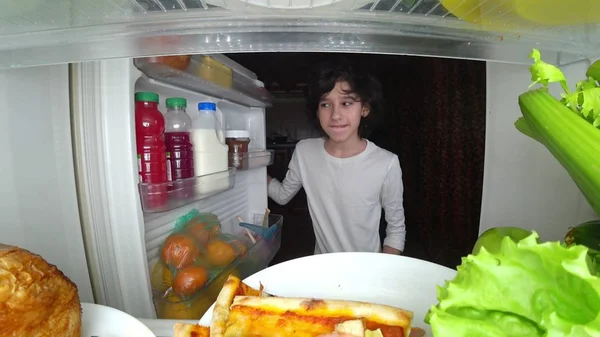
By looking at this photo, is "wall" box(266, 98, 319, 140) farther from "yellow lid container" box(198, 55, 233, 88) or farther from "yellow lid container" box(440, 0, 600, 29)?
"yellow lid container" box(440, 0, 600, 29)

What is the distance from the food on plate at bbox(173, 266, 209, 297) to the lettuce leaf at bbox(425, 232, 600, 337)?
0.63 metres

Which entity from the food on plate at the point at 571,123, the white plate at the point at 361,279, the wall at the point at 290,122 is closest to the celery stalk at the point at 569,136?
the food on plate at the point at 571,123

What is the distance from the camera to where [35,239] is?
0.55 meters

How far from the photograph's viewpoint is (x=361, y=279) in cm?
52

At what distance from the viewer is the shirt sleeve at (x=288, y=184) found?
5.39ft

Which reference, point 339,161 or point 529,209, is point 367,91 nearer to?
point 339,161

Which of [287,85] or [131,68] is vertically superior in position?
[287,85]

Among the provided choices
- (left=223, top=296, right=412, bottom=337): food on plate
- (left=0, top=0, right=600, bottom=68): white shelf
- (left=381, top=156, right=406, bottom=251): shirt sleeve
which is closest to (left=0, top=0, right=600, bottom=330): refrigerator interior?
(left=0, top=0, right=600, bottom=68): white shelf

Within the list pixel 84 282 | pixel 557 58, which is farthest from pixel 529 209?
pixel 84 282

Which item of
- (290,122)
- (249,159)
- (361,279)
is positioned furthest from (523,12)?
(290,122)

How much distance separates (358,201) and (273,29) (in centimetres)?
109

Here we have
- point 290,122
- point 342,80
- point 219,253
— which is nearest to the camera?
point 219,253

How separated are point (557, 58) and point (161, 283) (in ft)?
2.96

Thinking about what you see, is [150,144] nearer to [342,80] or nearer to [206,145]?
[206,145]
